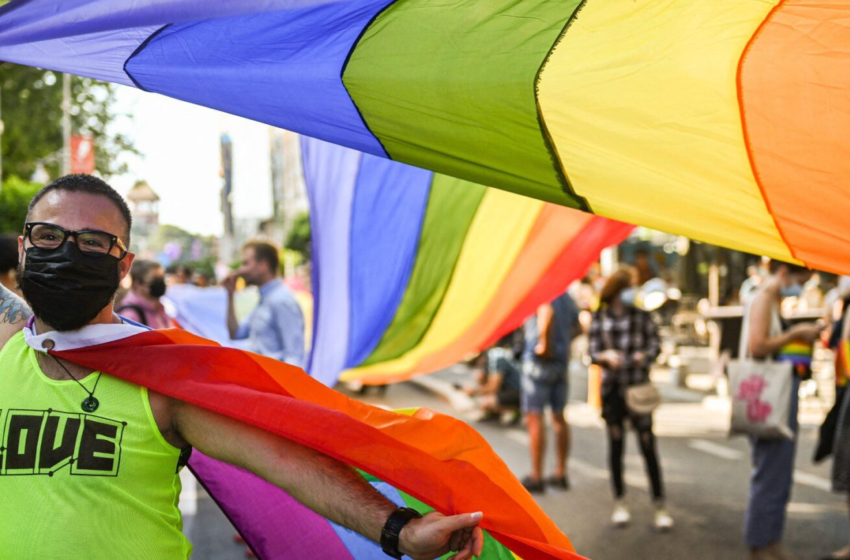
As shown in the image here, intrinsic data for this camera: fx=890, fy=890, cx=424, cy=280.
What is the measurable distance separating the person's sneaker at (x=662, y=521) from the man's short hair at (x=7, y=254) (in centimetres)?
481

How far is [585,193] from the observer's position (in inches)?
105

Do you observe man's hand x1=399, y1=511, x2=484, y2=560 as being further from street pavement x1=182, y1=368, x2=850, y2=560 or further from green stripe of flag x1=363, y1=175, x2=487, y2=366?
street pavement x1=182, y1=368, x2=850, y2=560

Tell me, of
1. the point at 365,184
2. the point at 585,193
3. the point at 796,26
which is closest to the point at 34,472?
the point at 585,193

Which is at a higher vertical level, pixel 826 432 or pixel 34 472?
pixel 34 472

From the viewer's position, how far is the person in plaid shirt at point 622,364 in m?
6.80

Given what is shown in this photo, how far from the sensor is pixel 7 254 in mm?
4438

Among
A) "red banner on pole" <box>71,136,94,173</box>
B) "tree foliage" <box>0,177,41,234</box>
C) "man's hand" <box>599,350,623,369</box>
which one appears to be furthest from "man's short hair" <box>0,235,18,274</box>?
"tree foliage" <box>0,177,41,234</box>

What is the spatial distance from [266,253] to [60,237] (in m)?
4.43

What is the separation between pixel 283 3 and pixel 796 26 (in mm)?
1381

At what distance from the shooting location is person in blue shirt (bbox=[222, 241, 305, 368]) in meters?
6.27

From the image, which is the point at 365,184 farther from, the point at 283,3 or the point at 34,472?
the point at 34,472

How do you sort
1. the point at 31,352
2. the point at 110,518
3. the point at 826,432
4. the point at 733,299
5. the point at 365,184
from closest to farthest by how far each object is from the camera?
the point at 110,518
the point at 31,352
the point at 365,184
the point at 826,432
the point at 733,299

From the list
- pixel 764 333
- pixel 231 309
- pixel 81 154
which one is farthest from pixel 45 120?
pixel 764 333

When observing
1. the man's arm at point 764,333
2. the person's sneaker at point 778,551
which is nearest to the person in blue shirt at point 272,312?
the man's arm at point 764,333
